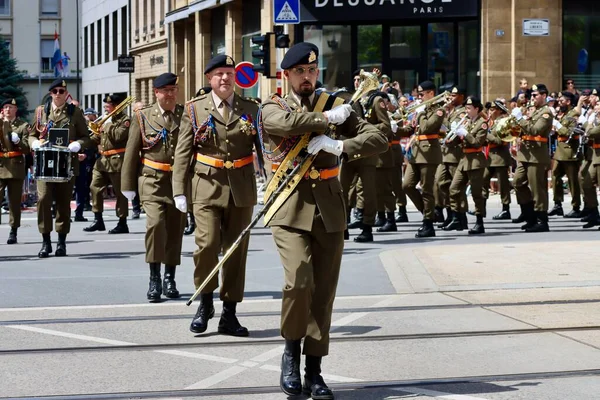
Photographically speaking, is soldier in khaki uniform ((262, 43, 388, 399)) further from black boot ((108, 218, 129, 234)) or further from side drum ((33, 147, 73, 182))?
black boot ((108, 218, 129, 234))

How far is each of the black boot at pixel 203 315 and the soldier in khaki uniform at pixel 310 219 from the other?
218 centimetres

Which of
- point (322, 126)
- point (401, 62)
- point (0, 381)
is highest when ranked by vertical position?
point (401, 62)

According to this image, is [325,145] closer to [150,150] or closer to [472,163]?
[150,150]

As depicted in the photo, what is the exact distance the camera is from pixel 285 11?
22.4 m

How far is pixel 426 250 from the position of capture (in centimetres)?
A: 1485

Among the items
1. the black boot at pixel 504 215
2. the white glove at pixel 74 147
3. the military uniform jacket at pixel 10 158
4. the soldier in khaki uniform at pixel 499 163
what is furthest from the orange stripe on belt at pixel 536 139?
the military uniform jacket at pixel 10 158

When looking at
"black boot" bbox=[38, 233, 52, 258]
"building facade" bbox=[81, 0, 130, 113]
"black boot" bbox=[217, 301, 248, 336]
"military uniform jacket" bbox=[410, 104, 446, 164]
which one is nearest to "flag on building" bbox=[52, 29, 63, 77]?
"building facade" bbox=[81, 0, 130, 113]

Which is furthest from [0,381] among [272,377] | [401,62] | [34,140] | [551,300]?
[401,62]

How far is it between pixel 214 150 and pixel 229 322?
129 centimetres

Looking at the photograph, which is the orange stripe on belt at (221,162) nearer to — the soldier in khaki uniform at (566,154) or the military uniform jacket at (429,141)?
the military uniform jacket at (429,141)

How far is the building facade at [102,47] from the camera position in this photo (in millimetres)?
61769

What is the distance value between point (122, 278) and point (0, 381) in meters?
5.30

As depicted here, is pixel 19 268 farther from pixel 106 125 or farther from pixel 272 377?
pixel 272 377

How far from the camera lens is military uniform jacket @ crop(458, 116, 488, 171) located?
59.2 feet
